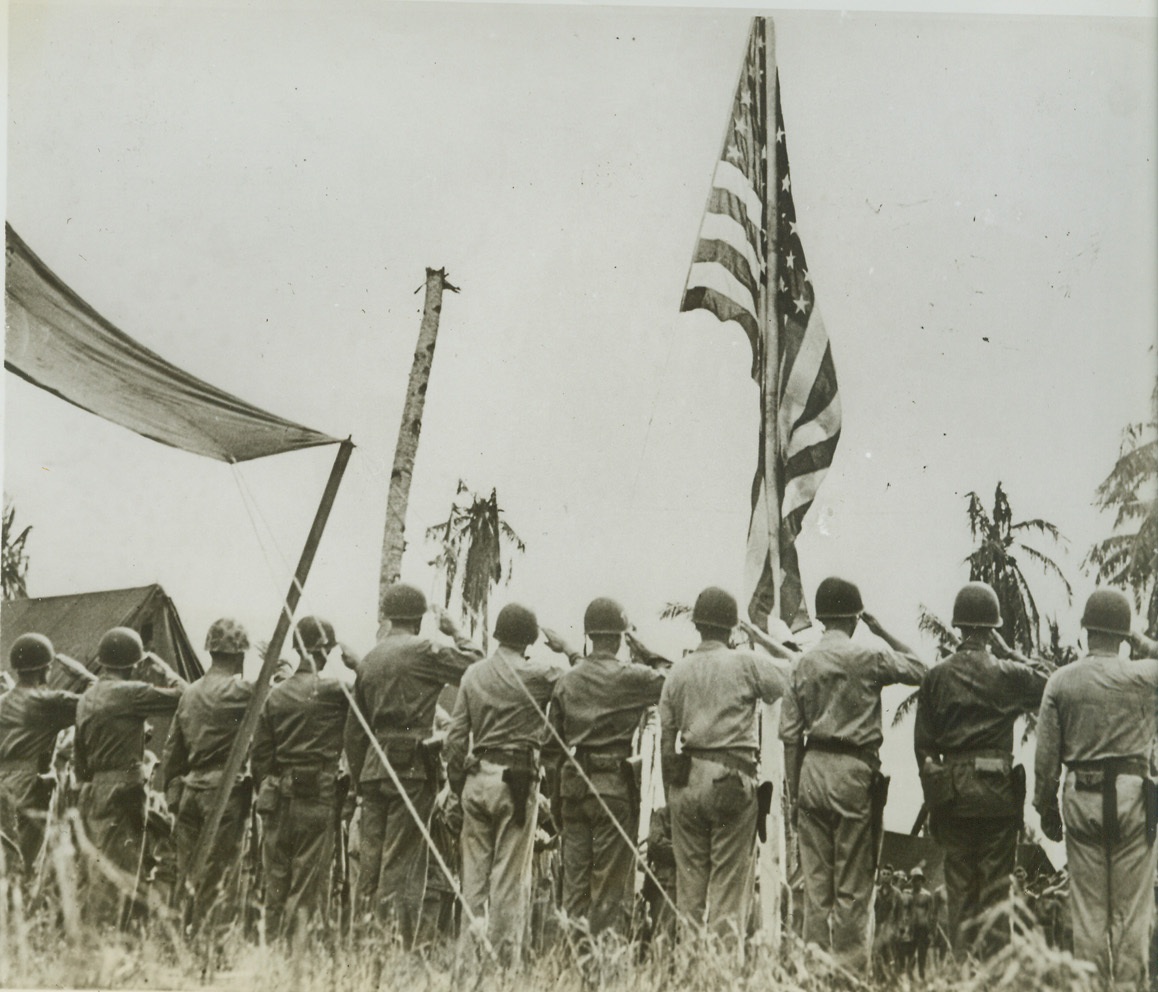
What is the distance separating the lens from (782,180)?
5.49m

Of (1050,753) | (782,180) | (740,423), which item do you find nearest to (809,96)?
(782,180)

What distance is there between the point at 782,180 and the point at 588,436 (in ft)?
5.04

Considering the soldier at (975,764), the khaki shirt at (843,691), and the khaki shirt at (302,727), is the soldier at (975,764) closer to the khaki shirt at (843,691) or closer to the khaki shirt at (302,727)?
the khaki shirt at (843,691)

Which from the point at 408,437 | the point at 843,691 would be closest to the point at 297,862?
the point at 408,437

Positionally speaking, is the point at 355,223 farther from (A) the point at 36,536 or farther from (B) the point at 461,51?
(A) the point at 36,536

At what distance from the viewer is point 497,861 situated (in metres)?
4.99

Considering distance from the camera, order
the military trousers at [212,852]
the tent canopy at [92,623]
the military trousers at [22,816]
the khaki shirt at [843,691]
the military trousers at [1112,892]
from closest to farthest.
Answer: the military trousers at [1112,892] → the khaki shirt at [843,691] → the military trousers at [212,852] → the military trousers at [22,816] → the tent canopy at [92,623]

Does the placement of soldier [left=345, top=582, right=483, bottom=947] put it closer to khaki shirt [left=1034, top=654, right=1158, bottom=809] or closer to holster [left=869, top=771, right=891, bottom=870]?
holster [left=869, top=771, right=891, bottom=870]

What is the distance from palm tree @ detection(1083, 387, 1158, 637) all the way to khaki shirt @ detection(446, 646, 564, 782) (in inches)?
97.4

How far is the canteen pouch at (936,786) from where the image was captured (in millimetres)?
4723

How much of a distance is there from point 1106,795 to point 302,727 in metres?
3.45

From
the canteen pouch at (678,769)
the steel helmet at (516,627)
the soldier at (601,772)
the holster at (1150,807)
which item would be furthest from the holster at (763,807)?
the holster at (1150,807)

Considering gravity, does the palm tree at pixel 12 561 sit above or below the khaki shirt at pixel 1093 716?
above

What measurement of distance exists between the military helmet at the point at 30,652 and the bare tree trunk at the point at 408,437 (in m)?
1.59
